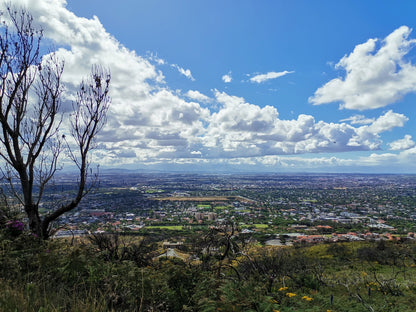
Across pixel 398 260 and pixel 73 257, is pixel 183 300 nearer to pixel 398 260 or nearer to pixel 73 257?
pixel 73 257

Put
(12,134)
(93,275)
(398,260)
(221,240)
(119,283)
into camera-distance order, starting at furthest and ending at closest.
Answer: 1. (398,260)
2. (221,240)
3. (12,134)
4. (93,275)
5. (119,283)

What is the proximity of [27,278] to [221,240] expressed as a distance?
10.3 feet

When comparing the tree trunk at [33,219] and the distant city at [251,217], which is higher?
the tree trunk at [33,219]

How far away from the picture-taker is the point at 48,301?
98.3 inches

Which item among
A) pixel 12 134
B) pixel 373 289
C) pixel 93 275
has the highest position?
pixel 12 134

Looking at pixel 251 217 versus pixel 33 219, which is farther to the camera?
pixel 251 217

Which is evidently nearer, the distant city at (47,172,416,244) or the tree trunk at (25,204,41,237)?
the tree trunk at (25,204,41,237)

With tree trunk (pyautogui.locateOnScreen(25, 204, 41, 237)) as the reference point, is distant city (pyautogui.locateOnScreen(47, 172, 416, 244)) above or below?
below

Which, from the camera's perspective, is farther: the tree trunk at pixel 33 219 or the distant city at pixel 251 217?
the distant city at pixel 251 217

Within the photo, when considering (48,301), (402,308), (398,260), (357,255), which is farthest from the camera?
(357,255)

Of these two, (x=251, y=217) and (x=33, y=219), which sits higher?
(x=33, y=219)

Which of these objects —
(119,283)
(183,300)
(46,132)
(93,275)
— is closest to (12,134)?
(46,132)

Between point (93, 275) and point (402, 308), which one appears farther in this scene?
point (402, 308)

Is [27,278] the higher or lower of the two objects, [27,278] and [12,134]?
the lower
